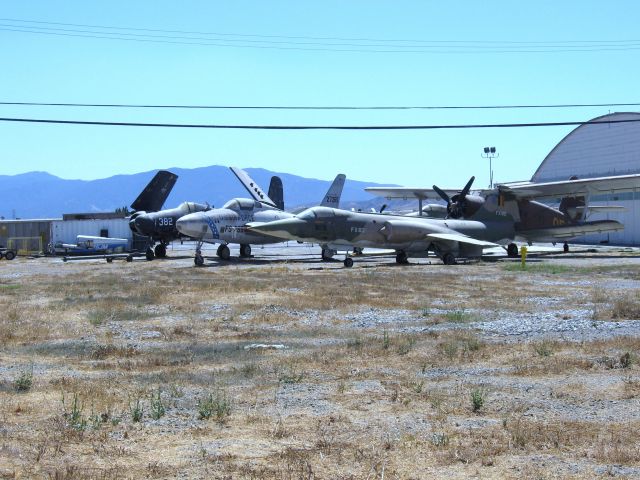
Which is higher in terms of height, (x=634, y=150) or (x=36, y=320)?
(x=634, y=150)

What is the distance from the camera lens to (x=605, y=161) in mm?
73125

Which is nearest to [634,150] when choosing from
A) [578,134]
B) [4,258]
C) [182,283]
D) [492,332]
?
[578,134]

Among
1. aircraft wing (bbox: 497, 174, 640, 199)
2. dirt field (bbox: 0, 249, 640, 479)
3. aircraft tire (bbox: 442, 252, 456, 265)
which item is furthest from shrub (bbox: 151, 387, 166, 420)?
aircraft wing (bbox: 497, 174, 640, 199)

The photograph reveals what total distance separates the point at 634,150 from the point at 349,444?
68311mm

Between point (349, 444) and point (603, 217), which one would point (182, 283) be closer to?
point (349, 444)

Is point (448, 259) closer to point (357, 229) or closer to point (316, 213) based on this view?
point (357, 229)

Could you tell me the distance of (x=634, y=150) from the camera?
69562mm

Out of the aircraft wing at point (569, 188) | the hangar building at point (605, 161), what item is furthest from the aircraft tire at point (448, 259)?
the hangar building at point (605, 161)

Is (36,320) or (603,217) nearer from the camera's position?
(36,320)

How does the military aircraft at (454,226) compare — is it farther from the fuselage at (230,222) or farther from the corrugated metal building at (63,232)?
the corrugated metal building at (63,232)

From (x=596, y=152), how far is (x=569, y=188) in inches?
1402

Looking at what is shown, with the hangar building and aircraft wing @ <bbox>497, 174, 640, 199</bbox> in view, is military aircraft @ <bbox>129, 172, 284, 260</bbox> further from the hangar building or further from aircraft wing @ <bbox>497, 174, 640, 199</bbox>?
the hangar building

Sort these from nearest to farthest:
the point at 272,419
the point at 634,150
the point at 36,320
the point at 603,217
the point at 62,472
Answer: the point at 62,472 → the point at 272,419 → the point at 36,320 → the point at 603,217 → the point at 634,150

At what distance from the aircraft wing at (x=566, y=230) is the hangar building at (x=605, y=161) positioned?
19735 millimetres
